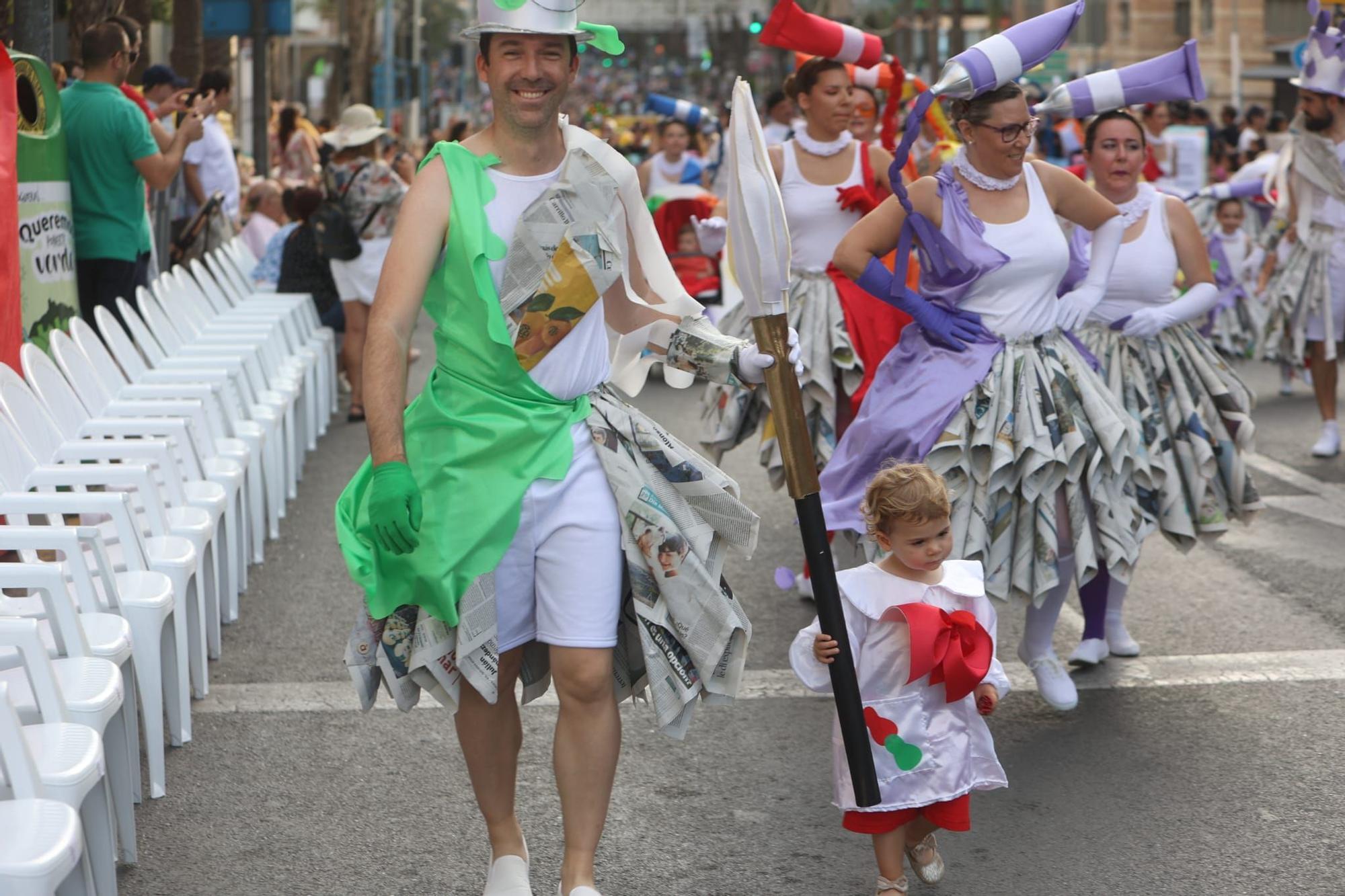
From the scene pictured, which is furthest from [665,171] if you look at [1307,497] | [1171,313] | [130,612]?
[130,612]

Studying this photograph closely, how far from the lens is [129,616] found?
4953mm

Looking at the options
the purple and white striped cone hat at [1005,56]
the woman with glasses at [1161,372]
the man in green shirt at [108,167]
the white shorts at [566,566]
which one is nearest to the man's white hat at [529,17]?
the white shorts at [566,566]

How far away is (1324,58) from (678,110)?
5.27 m

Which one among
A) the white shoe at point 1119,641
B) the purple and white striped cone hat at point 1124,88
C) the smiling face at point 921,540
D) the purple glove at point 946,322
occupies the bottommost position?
the white shoe at point 1119,641

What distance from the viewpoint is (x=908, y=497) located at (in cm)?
426

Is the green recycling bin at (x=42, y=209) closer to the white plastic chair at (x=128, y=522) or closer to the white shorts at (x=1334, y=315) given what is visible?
the white plastic chair at (x=128, y=522)

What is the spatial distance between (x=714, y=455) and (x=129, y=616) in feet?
10.3

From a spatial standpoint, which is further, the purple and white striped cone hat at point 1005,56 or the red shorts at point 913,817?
the purple and white striped cone hat at point 1005,56

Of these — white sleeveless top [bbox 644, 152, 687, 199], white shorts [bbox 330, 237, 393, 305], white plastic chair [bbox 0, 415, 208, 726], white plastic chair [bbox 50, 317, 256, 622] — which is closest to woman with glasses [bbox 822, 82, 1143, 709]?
white plastic chair [bbox 0, 415, 208, 726]

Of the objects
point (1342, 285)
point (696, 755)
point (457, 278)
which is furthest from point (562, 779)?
point (1342, 285)

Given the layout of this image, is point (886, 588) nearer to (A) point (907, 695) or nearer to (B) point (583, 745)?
(A) point (907, 695)

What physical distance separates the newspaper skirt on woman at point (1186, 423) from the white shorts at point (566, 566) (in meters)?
2.44

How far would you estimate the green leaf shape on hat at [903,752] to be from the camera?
4.27 meters

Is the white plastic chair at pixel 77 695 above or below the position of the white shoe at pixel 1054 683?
above
